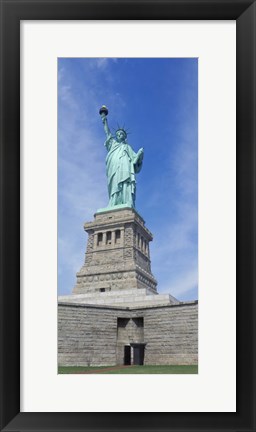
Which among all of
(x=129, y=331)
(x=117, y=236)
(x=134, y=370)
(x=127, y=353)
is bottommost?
(x=127, y=353)

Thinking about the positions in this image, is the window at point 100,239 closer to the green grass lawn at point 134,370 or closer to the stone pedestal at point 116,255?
the stone pedestal at point 116,255

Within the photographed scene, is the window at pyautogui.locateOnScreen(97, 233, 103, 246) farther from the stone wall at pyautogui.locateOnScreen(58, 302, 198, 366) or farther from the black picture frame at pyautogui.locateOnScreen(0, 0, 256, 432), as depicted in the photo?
the black picture frame at pyautogui.locateOnScreen(0, 0, 256, 432)

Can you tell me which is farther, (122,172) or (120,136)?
(120,136)

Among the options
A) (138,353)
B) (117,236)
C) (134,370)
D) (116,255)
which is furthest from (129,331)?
(117,236)

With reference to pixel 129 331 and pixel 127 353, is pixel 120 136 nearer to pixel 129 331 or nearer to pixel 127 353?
pixel 129 331

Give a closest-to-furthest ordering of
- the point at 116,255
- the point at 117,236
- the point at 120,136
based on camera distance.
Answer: the point at 116,255 → the point at 117,236 → the point at 120,136

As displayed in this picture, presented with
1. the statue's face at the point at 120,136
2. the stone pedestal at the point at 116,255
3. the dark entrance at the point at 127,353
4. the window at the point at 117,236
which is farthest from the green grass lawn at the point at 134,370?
the statue's face at the point at 120,136

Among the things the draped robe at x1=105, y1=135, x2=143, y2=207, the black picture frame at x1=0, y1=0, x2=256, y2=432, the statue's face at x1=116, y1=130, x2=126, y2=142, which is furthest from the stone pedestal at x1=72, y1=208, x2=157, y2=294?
the black picture frame at x1=0, y1=0, x2=256, y2=432

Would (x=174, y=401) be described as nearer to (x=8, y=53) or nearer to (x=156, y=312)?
(x=8, y=53)
